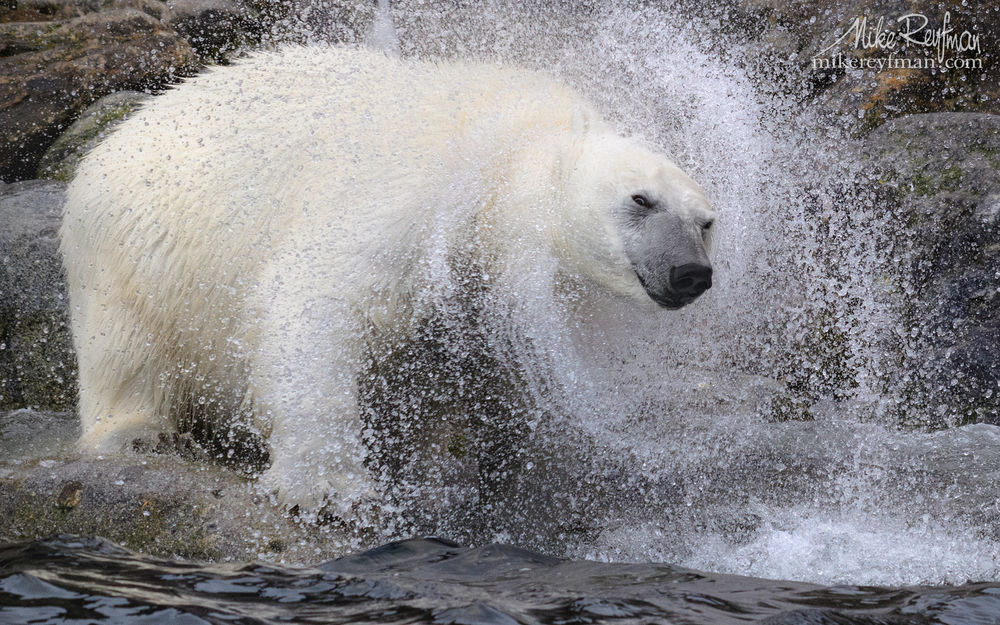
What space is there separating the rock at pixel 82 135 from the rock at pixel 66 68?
0.11m

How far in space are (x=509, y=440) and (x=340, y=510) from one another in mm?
817

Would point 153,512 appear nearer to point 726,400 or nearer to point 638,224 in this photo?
point 638,224

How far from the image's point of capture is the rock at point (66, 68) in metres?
5.89

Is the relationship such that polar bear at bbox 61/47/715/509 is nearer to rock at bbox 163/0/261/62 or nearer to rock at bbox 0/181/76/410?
rock at bbox 0/181/76/410

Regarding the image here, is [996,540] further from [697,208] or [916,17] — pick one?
[916,17]

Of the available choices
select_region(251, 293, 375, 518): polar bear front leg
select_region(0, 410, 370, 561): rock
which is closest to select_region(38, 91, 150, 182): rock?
select_region(0, 410, 370, 561): rock

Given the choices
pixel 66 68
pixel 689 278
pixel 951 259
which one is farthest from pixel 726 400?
pixel 66 68

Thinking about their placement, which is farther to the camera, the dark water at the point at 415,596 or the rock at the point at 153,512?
the rock at the point at 153,512

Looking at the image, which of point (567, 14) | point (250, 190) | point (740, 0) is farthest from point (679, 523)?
point (740, 0)

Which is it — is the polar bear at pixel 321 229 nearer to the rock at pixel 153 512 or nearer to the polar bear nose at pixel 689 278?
the polar bear nose at pixel 689 278

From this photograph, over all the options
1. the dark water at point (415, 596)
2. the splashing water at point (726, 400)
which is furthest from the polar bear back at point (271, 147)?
the dark water at point (415, 596)

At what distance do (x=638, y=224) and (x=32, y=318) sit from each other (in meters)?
3.41

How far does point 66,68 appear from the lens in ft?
→ 19.8

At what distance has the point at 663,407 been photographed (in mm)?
4031
